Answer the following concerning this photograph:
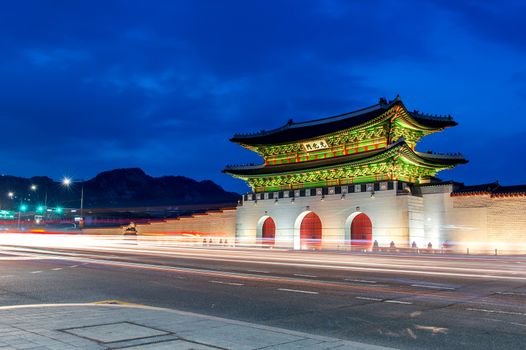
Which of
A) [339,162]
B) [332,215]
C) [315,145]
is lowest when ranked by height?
[332,215]

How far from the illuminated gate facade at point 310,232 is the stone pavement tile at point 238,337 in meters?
33.9

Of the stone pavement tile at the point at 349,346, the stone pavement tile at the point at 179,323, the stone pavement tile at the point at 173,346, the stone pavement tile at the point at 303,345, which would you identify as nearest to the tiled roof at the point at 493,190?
the stone pavement tile at the point at 349,346

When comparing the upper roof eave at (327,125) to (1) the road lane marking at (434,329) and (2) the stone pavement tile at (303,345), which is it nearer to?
(1) the road lane marking at (434,329)

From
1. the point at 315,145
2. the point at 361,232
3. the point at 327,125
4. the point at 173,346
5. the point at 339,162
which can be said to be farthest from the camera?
the point at 327,125

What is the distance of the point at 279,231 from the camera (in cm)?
4472

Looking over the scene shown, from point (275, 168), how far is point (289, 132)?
6459 mm

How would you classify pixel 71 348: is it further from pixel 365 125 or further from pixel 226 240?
pixel 226 240

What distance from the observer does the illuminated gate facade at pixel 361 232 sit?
126 ft

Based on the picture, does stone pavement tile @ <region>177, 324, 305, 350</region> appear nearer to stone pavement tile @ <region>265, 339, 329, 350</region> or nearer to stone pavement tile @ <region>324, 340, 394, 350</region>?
stone pavement tile @ <region>265, 339, 329, 350</region>

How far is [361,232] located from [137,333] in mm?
33878

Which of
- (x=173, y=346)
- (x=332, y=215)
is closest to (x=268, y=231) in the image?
(x=332, y=215)

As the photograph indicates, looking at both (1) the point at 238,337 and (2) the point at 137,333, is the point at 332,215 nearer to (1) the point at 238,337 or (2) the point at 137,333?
(1) the point at 238,337

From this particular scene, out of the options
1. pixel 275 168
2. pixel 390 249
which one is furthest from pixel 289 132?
pixel 390 249

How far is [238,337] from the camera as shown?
23.7 feet
